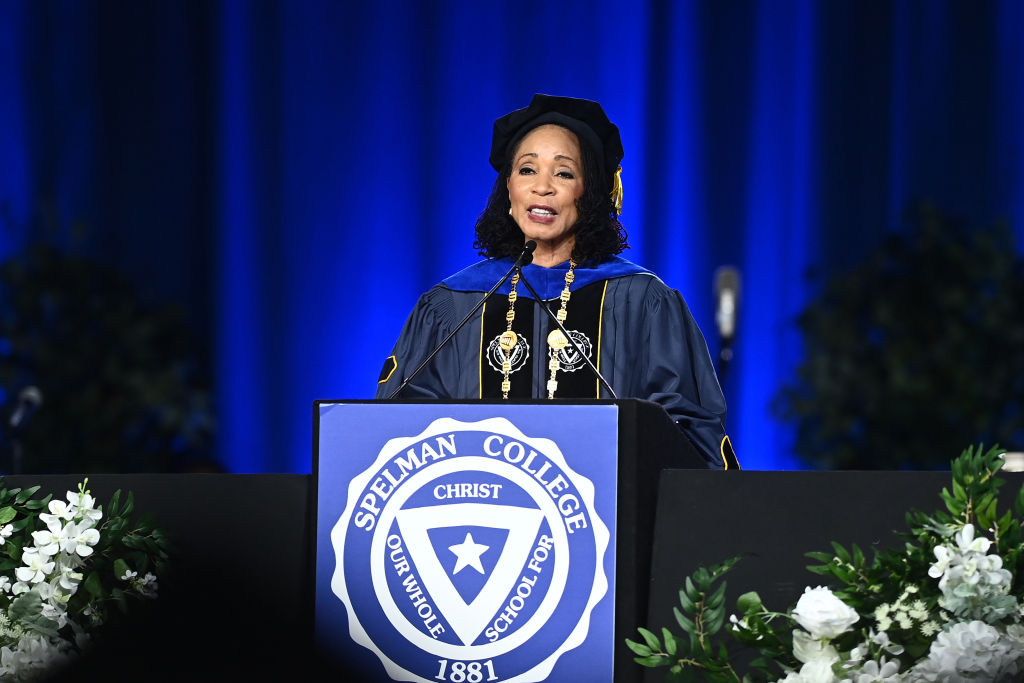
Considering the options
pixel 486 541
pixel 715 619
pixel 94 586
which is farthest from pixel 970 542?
pixel 94 586

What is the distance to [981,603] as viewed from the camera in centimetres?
142

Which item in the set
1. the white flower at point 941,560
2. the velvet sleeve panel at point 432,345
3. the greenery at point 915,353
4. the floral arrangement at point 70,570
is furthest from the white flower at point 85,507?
the greenery at point 915,353

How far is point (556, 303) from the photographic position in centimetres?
264

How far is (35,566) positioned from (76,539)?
0.23ft

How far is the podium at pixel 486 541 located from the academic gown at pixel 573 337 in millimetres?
661

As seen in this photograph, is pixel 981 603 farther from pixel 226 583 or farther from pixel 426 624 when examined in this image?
pixel 226 583

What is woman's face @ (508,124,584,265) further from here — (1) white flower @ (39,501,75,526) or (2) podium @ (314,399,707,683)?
(1) white flower @ (39,501,75,526)

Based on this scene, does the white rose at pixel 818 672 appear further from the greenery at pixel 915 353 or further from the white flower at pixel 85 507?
the greenery at pixel 915 353

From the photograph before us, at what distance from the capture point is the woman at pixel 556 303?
8.25 feet

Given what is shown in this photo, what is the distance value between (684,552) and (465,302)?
3.52 ft

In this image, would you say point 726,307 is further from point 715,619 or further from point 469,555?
point 715,619

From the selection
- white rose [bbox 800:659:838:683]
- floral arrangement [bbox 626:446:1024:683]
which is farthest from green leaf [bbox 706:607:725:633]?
white rose [bbox 800:659:838:683]

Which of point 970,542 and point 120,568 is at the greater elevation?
point 970,542

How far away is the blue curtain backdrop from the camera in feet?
17.9
